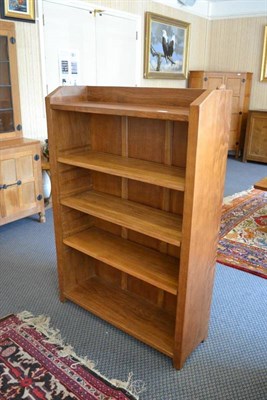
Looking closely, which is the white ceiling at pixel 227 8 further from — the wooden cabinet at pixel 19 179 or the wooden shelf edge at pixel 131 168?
the wooden shelf edge at pixel 131 168

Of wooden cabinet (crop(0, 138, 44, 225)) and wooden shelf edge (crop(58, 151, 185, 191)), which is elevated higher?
wooden shelf edge (crop(58, 151, 185, 191))

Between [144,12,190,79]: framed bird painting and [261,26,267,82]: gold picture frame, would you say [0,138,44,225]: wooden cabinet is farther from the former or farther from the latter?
[261,26,267,82]: gold picture frame

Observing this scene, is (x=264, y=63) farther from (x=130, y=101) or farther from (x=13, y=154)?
(x=130, y=101)

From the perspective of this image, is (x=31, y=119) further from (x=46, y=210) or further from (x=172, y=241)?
(x=172, y=241)

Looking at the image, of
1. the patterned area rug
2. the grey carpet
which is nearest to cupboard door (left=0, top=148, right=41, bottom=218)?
the grey carpet

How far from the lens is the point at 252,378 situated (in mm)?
1674

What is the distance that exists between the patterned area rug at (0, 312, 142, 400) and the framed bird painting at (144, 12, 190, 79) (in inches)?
156

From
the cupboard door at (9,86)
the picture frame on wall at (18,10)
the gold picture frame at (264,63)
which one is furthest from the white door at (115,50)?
the gold picture frame at (264,63)

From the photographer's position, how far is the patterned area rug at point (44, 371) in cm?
156

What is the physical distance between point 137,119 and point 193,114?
1.91 feet

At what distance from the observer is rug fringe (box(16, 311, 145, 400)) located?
1.60 meters

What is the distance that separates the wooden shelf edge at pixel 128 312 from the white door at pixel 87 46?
2.35 metres

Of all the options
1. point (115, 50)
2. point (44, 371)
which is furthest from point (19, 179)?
point (115, 50)

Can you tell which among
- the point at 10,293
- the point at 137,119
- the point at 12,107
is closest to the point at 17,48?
the point at 12,107
